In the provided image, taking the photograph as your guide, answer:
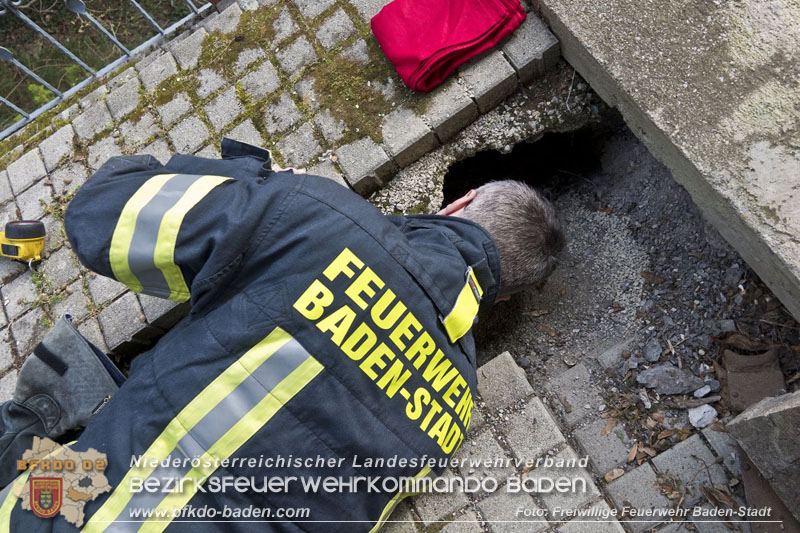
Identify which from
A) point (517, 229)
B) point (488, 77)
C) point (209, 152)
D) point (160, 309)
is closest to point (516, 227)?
point (517, 229)

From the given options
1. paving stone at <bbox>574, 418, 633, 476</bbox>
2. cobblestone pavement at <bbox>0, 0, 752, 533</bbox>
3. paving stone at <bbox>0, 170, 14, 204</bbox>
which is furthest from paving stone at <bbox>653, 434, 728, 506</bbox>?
paving stone at <bbox>0, 170, 14, 204</bbox>

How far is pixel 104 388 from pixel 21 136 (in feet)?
6.80

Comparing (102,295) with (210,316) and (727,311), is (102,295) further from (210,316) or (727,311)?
(727,311)

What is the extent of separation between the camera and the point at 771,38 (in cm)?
258

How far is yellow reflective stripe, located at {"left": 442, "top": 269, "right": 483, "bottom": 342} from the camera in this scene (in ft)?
7.41

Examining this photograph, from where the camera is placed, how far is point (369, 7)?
10.9 feet

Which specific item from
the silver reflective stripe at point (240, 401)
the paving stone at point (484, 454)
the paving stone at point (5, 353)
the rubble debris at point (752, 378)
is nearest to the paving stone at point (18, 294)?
the paving stone at point (5, 353)

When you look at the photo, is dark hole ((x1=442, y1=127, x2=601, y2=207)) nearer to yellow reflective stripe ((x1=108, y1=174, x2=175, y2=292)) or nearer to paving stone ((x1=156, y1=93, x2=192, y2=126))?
paving stone ((x1=156, y1=93, x2=192, y2=126))

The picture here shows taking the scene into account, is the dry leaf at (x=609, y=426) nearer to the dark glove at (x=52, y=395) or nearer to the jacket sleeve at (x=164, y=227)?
the jacket sleeve at (x=164, y=227)

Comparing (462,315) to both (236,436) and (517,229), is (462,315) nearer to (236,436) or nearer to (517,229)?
(517,229)

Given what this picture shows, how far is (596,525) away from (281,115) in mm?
2580

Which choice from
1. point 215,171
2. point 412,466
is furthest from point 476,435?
point 215,171

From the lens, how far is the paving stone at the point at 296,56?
330 cm

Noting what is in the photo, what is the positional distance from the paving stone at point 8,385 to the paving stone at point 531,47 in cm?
321
